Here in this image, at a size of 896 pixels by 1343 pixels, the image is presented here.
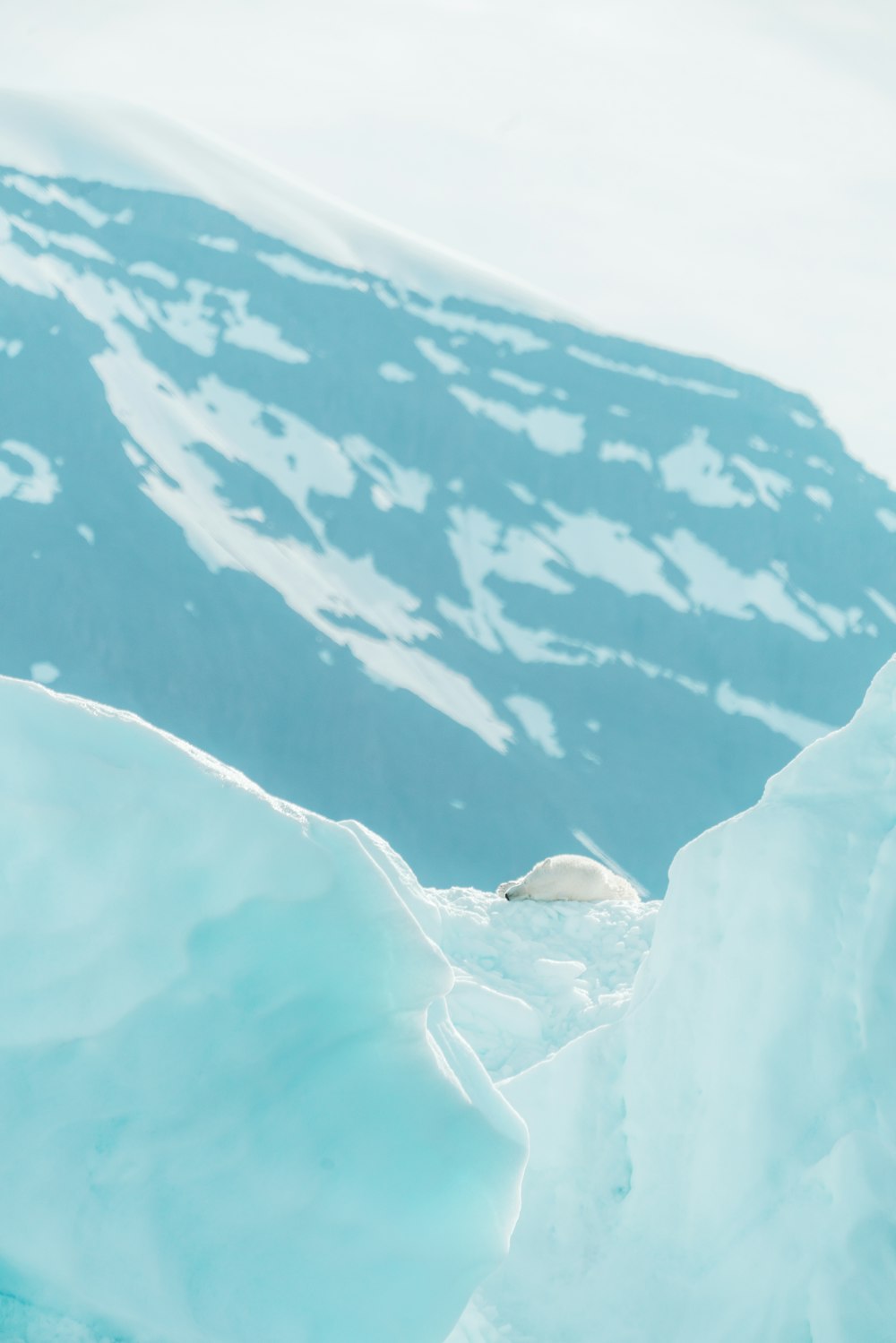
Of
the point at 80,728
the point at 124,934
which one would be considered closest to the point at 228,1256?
the point at 124,934

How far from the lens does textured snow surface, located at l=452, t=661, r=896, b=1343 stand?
5883mm

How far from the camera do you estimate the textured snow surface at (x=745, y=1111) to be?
588cm

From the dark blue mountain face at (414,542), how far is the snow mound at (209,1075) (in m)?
56.8

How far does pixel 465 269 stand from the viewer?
316 ft

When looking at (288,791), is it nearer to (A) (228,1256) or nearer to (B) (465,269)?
(B) (465,269)

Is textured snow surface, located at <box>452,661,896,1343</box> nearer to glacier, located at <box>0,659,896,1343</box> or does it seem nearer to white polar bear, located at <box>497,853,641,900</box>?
glacier, located at <box>0,659,896,1343</box>

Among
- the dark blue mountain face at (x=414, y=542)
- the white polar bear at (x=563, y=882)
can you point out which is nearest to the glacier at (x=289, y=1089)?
the white polar bear at (x=563, y=882)

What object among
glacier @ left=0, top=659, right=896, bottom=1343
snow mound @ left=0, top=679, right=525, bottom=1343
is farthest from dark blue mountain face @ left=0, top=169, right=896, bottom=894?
snow mound @ left=0, top=679, right=525, bottom=1343

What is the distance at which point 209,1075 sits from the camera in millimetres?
4934

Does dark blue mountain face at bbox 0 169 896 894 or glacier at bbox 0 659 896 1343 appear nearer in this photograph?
glacier at bbox 0 659 896 1343

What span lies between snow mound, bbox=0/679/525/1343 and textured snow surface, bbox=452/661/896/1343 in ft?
5.21

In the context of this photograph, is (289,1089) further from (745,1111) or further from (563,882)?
(563,882)

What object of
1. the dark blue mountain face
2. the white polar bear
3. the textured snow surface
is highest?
the textured snow surface

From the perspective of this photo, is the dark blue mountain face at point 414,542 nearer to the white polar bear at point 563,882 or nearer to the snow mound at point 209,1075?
the white polar bear at point 563,882
